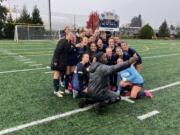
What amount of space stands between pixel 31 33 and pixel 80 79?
72.4 ft

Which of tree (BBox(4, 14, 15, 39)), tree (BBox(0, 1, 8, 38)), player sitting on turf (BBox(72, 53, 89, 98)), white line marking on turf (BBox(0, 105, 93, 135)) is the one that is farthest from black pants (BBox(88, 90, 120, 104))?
tree (BBox(0, 1, 8, 38))

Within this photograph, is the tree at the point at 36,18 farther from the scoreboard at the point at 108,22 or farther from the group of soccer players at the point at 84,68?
the group of soccer players at the point at 84,68

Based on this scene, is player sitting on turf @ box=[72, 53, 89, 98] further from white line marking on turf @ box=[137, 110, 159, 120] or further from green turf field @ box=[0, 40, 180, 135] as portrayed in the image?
white line marking on turf @ box=[137, 110, 159, 120]

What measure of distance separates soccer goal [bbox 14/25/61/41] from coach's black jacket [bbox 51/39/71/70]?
20135mm

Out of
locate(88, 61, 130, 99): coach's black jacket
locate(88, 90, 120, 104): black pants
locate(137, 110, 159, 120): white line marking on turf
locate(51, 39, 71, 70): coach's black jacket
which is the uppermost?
locate(51, 39, 71, 70): coach's black jacket

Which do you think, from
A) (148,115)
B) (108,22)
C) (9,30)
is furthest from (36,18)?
(148,115)

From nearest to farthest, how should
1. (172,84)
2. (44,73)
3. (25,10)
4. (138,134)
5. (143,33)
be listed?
(138,134)
(172,84)
(44,73)
(25,10)
(143,33)

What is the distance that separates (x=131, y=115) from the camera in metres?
5.41

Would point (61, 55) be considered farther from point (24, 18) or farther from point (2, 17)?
point (24, 18)

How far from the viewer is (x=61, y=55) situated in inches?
254

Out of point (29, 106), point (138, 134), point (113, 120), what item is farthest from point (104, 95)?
point (29, 106)

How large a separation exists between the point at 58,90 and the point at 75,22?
113ft

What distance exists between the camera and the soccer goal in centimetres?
2673

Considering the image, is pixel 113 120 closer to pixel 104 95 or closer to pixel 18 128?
pixel 104 95
